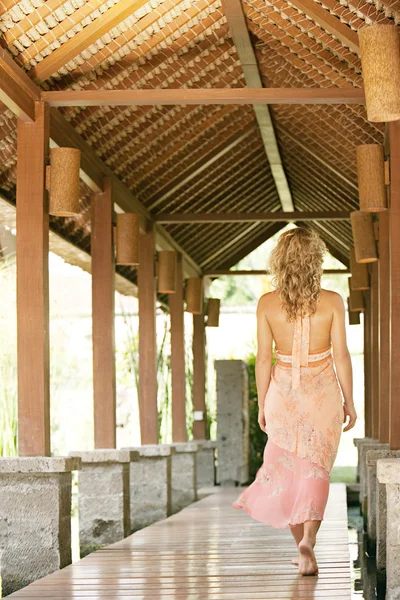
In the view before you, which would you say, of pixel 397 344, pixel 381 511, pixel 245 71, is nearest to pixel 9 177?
pixel 245 71

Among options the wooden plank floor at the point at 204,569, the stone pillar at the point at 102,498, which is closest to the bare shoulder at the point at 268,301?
the wooden plank floor at the point at 204,569

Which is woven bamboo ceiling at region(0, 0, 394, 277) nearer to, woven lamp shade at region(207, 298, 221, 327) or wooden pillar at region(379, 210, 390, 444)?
wooden pillar at region(379, 210, 390, 444)

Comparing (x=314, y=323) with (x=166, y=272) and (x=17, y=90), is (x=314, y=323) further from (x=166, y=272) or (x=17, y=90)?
(x=166, y=272)

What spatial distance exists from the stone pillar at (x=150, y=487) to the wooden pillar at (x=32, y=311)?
9.40 feet

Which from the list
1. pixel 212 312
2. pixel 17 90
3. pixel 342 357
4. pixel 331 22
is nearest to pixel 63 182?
pixel 17 90

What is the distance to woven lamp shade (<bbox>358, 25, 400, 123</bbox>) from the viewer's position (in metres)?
3.73

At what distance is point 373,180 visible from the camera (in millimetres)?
5121

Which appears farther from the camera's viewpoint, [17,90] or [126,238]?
[126,238]

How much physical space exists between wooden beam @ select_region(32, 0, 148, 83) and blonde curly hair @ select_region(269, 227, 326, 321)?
5.83ft

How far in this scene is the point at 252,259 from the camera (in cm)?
2578

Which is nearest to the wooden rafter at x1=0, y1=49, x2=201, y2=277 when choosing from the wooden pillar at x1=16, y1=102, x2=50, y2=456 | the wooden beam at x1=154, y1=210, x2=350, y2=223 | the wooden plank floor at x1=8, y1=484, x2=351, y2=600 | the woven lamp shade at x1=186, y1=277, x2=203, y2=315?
the wooden pillar at x1=16, y1=102, x2=50, y2=456

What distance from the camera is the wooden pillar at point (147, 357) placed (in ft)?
26.4

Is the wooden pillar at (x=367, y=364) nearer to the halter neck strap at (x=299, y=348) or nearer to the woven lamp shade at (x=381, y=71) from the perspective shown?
the woven lamp shade at (x=381, y=71)

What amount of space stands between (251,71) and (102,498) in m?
2.75
